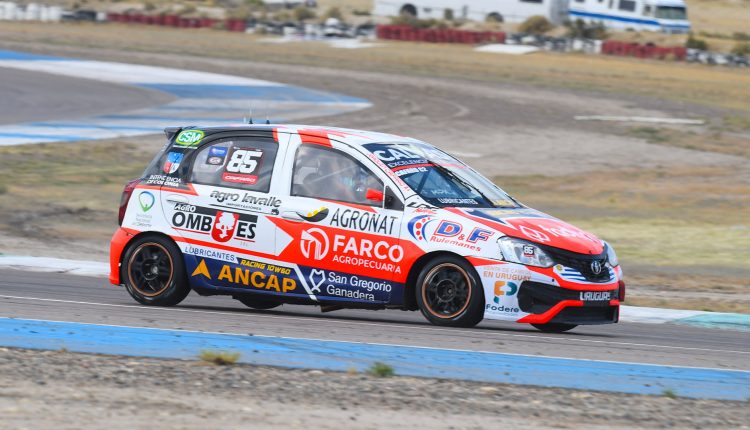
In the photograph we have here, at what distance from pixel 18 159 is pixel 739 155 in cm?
1527

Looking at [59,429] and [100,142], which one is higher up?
[59,429]

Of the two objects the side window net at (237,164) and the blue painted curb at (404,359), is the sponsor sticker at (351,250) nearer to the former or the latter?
the side window net at (237,164)

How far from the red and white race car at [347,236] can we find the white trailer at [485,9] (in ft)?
174

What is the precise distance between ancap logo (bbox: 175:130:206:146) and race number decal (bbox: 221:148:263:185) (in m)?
0.38

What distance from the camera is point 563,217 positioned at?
19531 millimetres

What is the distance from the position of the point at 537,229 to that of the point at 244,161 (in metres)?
2.51

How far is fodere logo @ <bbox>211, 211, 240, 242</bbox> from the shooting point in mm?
10414

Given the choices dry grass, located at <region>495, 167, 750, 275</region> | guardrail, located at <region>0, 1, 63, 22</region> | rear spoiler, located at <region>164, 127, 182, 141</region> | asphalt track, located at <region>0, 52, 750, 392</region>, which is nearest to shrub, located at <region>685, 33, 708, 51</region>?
guardrail, located at <region>0, 1, 63, 22</region>

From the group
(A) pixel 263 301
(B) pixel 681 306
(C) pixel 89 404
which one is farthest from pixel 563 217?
(C) pixel 89 404

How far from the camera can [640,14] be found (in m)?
59.8

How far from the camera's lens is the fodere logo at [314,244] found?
10.1m

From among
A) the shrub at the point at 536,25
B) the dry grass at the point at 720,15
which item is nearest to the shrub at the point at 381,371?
the shrub at the point at 536,25

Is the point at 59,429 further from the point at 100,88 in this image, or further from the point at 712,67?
the point at 712,67

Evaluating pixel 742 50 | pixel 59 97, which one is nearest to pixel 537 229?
pixel 59 97
